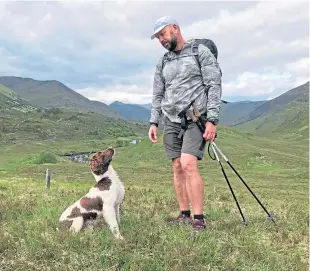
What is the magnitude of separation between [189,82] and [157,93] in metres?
0.95

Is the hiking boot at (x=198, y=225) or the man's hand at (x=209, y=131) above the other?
the man's hand at (x=209, y=131)

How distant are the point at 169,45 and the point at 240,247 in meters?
3.57

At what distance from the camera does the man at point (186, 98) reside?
7.22m

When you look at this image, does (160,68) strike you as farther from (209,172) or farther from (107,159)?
(209,172)

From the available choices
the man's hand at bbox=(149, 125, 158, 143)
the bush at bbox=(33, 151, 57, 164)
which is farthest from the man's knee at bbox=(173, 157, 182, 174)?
the bush at bbox=(33, 151, 57, 164)

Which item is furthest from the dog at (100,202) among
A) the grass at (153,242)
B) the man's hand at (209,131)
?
the man's hand at (209,131)

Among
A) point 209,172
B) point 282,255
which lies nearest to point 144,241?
point 282,255

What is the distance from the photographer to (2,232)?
285 inches

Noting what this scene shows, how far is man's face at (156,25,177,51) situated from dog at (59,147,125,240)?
209 centimetres

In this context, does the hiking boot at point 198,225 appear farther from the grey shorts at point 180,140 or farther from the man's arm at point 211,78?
the man's arm at point 211,78

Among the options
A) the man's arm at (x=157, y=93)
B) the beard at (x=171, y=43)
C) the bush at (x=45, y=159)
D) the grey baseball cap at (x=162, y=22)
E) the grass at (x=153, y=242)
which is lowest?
the bush at (x=45, y=159)

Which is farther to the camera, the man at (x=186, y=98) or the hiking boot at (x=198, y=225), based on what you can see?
the man at (x=186, y=98)

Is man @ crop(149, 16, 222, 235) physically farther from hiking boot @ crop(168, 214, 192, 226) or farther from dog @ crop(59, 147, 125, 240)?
dog @ crop(59, 147, 125, 240)

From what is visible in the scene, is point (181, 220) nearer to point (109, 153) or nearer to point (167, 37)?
point (109, 153)
